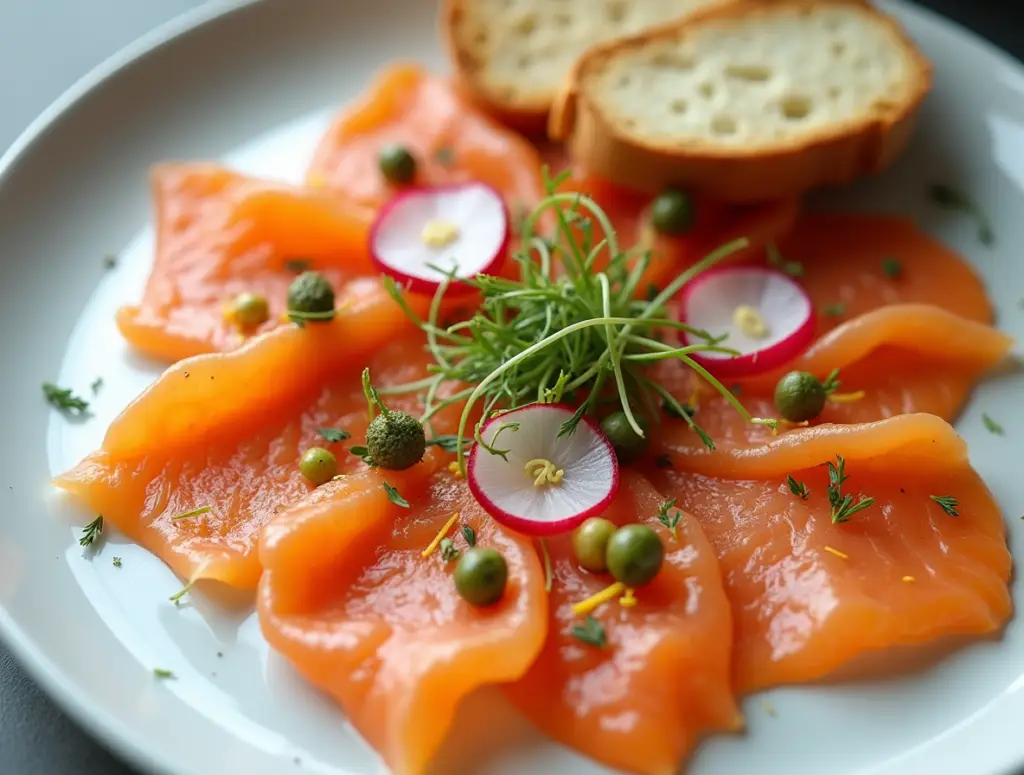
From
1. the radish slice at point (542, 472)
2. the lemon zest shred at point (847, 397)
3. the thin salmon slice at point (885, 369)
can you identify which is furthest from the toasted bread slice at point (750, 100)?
the radish slice at point (542, 472)

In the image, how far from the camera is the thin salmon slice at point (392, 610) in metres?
2.79

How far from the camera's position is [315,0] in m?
4.90

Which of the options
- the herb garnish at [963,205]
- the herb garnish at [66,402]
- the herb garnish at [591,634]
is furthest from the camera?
the herb garnish at [963,205]

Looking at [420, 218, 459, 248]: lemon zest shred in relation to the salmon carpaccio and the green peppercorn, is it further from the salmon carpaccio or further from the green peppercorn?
the green peppercorn

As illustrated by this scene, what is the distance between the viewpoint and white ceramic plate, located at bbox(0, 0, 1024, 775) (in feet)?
9.31

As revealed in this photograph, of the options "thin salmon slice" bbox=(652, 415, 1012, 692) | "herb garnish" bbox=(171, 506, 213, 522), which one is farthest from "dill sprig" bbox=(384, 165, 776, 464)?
"herb garnish" bbox=(171, 506, 213, 522)

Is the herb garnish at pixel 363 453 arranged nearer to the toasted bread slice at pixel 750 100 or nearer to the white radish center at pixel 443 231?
the white radish center at pixel 443 231

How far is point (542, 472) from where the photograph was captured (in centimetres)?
321

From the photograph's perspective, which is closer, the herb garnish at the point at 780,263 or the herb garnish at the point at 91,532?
the herb garnish at the point at 91,532

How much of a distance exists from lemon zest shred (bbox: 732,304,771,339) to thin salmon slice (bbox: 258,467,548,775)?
120cm

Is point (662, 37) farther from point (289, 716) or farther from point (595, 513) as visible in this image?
point (289, 716)

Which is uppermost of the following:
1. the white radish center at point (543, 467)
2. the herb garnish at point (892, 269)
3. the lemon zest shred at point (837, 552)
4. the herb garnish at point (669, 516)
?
the white radish center at point (543, 467)

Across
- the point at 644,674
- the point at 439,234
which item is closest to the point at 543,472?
the point at 644,674

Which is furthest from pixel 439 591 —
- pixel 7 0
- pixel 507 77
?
pixel 7 0
